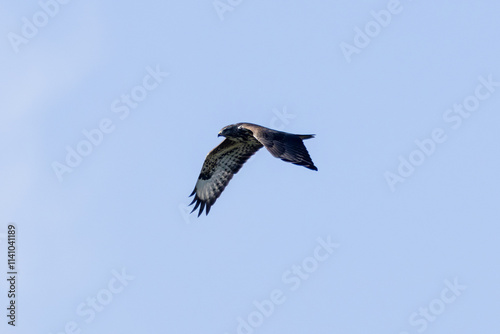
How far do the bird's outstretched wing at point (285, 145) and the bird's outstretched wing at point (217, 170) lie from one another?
1909mm

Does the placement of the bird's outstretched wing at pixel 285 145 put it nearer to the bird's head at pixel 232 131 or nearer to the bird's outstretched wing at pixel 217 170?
the bird's head at pixel 232 131

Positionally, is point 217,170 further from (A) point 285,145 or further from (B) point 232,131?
(A) point 285,145

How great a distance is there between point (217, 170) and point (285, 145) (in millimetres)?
3590

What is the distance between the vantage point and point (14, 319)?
18.0 metres

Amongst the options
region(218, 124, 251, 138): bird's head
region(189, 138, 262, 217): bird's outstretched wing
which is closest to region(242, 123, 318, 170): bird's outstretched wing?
region(218, 124, 251, 138): bird's head

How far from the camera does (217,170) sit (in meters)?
20.1

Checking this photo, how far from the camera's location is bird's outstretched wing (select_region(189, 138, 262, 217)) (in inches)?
777

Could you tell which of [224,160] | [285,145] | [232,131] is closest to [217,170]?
[224,160]

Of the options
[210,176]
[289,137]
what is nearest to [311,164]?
[289,137]

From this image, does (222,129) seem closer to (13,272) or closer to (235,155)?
(235,155)

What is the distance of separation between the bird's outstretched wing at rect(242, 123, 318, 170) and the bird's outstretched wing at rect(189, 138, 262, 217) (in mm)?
1909

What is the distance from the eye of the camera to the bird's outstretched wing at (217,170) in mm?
19734

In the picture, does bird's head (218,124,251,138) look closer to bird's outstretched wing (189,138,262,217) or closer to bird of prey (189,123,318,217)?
bird of prey (189,123,318,217)

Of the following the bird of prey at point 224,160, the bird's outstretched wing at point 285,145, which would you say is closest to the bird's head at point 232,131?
the bird of prey at point 224,160
